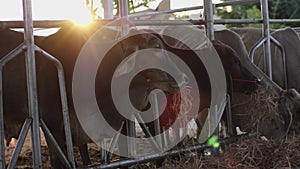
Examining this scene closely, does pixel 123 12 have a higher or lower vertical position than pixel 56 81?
higher

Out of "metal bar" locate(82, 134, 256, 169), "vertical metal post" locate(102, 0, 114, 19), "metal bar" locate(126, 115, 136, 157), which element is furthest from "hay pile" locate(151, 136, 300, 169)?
"vertical metal post" locate(102, 0, 114, 19)

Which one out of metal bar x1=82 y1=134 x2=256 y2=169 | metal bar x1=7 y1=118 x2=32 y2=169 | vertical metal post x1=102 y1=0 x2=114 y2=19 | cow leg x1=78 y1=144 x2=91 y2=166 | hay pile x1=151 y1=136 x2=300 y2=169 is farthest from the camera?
vertical metal post x1=102 y1=0 x2=114 y2=19

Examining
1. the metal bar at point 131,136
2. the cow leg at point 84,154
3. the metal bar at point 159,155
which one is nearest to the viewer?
the metal bar at point 159,155

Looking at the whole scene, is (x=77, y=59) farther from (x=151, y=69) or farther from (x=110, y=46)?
(x=151, y=69)

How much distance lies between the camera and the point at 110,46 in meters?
4.03

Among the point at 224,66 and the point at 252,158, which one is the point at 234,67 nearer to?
the point at 224,66

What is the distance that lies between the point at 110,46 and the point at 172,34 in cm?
91

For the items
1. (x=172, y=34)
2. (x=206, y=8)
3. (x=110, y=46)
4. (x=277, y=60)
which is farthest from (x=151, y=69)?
(x=277, y=60)

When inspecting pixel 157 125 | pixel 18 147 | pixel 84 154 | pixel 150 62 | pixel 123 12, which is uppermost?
pixel 123 12

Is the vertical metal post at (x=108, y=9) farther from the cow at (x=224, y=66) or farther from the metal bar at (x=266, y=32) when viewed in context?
the metal bar at (x=266, y=32)

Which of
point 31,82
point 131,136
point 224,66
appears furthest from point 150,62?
point 31,82

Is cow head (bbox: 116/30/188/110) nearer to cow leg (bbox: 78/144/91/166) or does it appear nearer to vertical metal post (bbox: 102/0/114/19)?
cow leg (bbox: 78/144/91/166)

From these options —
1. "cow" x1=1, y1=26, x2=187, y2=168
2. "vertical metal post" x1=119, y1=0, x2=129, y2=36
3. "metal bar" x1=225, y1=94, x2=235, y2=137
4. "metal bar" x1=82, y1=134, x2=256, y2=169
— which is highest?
"vertical metal post" x1=119, y1=0, x2=129, y2=36

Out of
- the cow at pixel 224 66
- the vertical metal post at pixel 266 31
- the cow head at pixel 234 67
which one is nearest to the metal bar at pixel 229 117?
the cow at pixel 224 66
